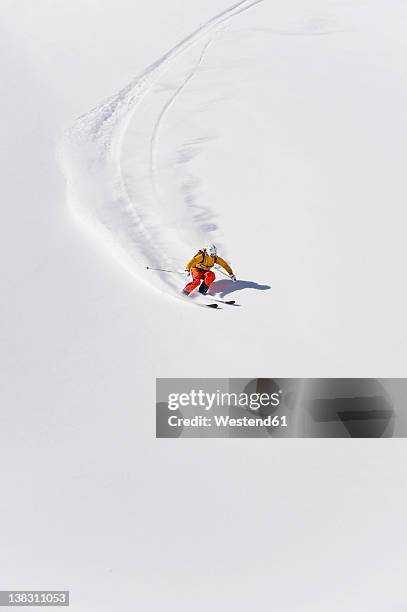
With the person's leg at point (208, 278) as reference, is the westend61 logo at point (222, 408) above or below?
below

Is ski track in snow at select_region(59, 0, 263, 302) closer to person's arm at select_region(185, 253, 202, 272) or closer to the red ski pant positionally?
the red ski pant

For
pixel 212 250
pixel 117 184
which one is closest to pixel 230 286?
pixel 212 250

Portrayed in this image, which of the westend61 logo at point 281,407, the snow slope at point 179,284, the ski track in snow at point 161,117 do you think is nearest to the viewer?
the snow slope at point 179,284

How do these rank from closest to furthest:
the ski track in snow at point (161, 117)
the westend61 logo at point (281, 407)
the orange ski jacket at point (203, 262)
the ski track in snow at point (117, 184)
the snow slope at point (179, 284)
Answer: the snow slope at point (179, 284), the westend61 logo at point (281, 407), the orange ski jacket at point (203, 262), the ski track in snow at point (117, 184), the ski track in snow at point (161, 117)

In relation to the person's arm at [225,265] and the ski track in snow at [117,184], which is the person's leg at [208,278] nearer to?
the person's arm at [225,265]

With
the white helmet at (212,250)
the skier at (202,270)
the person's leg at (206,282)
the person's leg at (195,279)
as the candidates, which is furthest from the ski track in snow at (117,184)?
the white helmet at (212,250)

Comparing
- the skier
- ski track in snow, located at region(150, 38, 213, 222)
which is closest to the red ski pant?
the skier

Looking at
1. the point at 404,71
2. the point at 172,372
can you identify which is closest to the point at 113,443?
the point at 172,372

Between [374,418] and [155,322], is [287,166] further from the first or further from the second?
[374,418]
